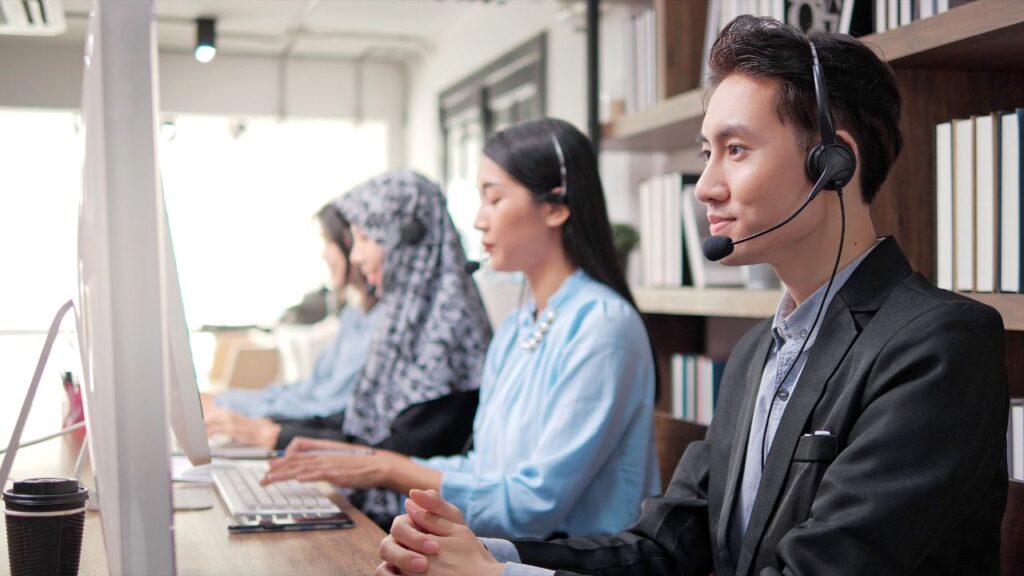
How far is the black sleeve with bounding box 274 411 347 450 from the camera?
2544 mm

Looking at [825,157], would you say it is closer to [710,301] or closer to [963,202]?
[963,202]

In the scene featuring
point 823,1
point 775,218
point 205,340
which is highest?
point 823,1

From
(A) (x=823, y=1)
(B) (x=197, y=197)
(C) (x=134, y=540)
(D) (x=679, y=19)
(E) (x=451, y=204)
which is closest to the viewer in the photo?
(C) (x=134, y=540)

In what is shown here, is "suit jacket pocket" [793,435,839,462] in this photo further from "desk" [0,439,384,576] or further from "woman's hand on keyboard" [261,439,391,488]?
"woman's hand on keyboard" [261,439,391,488]

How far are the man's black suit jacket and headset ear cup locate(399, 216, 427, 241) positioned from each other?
155 centimetres

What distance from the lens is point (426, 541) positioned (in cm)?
108

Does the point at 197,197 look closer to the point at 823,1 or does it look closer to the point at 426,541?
the point at 823,1

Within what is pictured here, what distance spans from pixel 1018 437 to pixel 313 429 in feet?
5.78

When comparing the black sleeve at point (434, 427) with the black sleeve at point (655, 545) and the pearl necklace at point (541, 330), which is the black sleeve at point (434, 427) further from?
the black sleeve at point (655, 545)

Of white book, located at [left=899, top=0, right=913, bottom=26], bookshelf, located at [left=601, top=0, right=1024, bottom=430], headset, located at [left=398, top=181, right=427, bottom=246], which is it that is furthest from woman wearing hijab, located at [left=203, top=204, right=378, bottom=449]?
white book, located at [left=899, top=0, right=913, bottom=26]

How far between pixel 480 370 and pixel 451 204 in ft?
10.8

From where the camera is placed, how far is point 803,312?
3.81 feet

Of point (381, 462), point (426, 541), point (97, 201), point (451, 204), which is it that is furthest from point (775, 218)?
point (451, 204)

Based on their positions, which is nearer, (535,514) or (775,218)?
(775,218)
